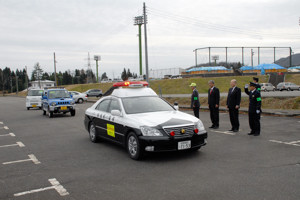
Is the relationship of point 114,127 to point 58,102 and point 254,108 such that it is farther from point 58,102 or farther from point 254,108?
point 58,102

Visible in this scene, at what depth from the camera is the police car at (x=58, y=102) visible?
16.8 meters

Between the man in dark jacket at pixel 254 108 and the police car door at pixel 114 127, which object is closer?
the police car door at pixel 114 127

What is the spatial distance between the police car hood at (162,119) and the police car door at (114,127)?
488 mm

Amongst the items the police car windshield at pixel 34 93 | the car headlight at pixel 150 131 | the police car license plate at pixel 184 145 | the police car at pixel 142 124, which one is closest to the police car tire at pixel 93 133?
the police car at pixel 142 124

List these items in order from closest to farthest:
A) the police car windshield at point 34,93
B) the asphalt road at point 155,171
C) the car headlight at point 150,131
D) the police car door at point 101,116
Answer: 1. the asphalt road at point 155,171
2. the car headlight at point 150,131
3. the police car door at point 101,116
4. the police car windshield at point 34,93

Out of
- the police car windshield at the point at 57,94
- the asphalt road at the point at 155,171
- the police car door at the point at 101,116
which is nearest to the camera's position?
the asphalt road at the point at 155,171

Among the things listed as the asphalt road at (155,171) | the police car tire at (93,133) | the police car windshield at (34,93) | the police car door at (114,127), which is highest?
the police car windshield at (34,93)

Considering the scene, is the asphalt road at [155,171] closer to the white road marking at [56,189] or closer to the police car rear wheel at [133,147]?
the white road marking at [56,189]

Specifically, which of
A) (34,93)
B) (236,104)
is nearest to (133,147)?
(236,104)

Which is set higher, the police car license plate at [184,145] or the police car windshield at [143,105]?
the police car windshield at [143,105]

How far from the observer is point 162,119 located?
6488 mm

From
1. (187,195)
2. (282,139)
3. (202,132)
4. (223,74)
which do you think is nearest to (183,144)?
(202,132)

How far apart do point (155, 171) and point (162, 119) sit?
136 cm

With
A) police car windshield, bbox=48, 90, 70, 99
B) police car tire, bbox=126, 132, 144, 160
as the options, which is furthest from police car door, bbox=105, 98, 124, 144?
police car windshield, bbox=48, 90, 70, 99
